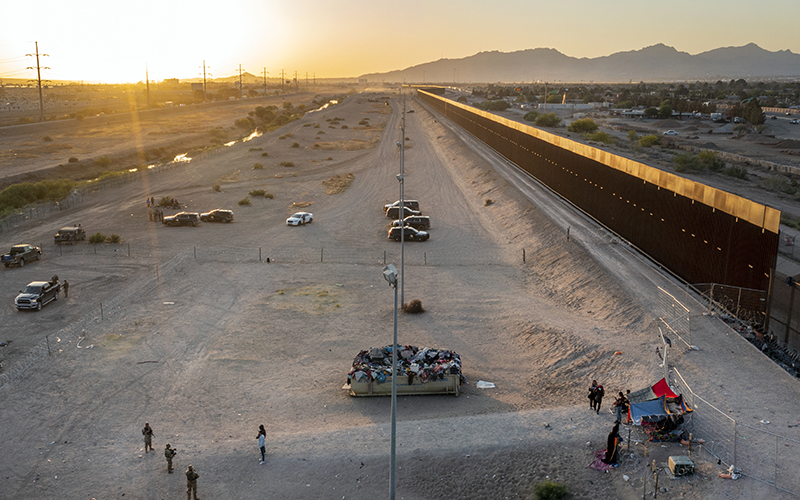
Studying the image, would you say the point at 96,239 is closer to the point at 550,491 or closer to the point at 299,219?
the point at 299,219

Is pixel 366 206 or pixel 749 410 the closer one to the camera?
pixel 749 410

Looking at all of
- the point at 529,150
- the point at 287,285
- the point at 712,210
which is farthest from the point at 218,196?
the point at 712,210

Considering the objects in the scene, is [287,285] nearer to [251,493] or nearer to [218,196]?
[251,493]

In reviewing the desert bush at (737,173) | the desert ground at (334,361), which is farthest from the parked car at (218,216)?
the desert bush at (737,173)

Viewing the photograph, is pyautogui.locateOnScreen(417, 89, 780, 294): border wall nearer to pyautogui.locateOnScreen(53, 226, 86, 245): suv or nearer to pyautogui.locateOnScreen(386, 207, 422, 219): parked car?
pyautogui.locateOnScreen(386, 207, 422, 219): parked car

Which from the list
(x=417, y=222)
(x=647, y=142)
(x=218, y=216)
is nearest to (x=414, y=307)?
(x=417, y=222)

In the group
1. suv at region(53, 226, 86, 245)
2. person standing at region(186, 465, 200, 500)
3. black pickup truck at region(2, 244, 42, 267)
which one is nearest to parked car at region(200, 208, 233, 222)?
suv at region(53, 226, 86, 245)

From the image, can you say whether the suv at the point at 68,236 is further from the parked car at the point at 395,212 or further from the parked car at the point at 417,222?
the parked car at the point at 395,212
